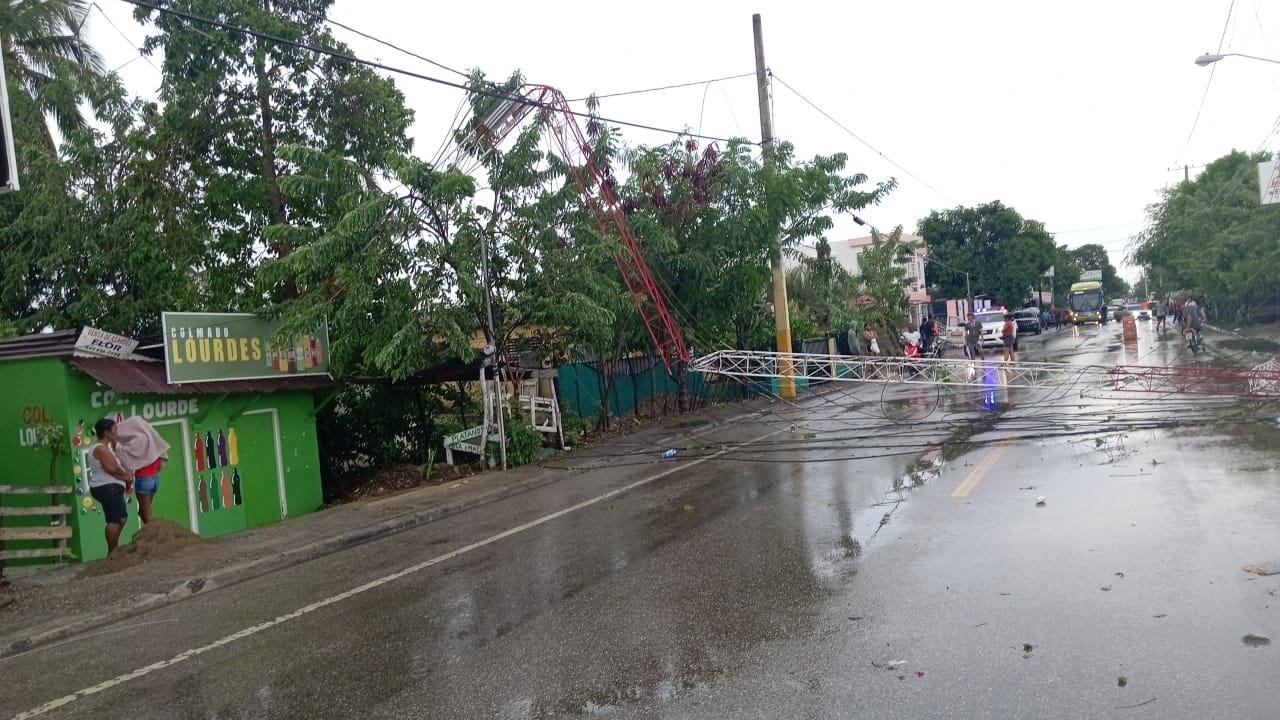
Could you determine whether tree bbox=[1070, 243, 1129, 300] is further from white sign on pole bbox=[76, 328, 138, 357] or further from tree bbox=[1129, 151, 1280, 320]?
white sign on pole bbox=[76, 328, 138, 357]

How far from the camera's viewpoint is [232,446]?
13023 mm

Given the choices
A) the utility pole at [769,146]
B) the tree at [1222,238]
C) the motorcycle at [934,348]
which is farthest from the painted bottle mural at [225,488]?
the tree at [1222,238]

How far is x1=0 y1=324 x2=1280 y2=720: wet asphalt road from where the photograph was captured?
15.8 ft

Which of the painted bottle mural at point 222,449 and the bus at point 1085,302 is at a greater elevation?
the bus at point 1085,302

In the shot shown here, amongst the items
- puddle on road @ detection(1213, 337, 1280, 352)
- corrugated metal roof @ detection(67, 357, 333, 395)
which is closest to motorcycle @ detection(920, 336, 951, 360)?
puddle on road @ detection(1213, 337, 1280, 352)

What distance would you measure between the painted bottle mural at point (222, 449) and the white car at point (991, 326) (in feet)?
114

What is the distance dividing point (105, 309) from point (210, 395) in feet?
16.4

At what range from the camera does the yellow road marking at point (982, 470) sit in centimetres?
1005

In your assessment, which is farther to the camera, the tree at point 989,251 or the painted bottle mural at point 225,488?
the tree at point 989,251

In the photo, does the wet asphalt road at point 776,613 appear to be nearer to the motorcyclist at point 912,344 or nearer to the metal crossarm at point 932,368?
the metal crossarm at point 932,368

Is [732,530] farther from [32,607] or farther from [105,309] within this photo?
[105,309]

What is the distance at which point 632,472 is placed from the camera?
14070 mm

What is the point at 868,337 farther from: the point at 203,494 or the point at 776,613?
the point at 776,613

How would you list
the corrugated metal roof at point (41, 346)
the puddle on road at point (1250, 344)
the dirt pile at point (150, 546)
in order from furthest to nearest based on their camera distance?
the puddle on road at point (1250, 344) < the corrugated metal roof at point (41, 346) < the dirt pile at point (150, 546)
